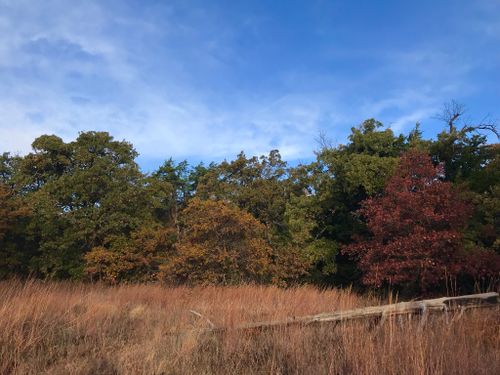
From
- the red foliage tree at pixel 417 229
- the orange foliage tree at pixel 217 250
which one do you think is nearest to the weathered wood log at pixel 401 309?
the red foliage tree at pixel 417 229

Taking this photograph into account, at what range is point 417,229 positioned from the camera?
37.4 ft

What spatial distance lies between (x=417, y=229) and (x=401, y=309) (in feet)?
22.6

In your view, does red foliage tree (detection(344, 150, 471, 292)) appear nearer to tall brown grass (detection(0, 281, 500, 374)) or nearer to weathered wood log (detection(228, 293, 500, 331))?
weathered wood log (detection(228, 293, 500, 331))

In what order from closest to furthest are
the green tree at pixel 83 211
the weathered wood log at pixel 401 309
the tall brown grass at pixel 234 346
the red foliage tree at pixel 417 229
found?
1. the tall brown grass at pixel 234 346
2. the weathered wood log at pixel 401 309
3. the red foliage tree at pixel 417 229
4. the green tree at pixel 83 211

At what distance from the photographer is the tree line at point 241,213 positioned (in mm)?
13781

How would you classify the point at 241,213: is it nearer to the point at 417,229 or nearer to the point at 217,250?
the point at 217,250

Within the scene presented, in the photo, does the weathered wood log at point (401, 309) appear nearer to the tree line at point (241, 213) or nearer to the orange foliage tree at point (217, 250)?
the tree line at point (241, 213)

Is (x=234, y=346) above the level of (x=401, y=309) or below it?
below

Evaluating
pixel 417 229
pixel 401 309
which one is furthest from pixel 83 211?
pixel 401 309

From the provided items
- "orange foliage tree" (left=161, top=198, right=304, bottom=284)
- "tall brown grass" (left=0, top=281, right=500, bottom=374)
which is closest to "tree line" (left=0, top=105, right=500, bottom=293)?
"orange foliage tree" (left=161, top=198, right=304, bottom=284)

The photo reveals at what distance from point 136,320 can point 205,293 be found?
400 centimetres

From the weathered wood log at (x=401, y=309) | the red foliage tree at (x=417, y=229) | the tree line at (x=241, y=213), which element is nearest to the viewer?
the weathered wood log at (x=401, y=309)

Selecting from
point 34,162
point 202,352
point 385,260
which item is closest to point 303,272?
point 385,260

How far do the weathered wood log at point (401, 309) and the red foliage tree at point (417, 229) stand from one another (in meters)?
5.62
